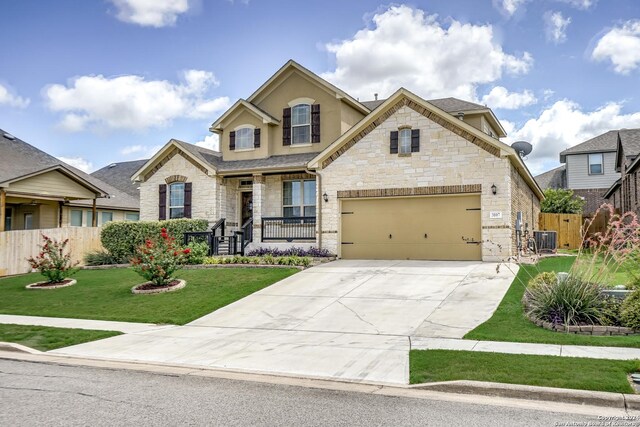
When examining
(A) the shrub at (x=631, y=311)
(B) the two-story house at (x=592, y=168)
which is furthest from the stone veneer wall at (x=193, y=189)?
(B) the two-story house at (x=592, y=168)

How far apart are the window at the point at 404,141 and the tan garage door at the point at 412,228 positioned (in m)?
1.77

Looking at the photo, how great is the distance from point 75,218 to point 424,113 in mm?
19717

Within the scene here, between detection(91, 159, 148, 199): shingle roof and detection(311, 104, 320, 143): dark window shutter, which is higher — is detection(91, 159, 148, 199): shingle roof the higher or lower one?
the lower one

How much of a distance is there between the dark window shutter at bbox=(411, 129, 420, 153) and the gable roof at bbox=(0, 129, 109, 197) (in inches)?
642

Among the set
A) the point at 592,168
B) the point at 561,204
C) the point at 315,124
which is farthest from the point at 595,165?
the point at 315,124

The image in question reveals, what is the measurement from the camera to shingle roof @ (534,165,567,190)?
144ft

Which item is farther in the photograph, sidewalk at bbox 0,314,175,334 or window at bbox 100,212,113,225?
window at bbox 100,212,113,225

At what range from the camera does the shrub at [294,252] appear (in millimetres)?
19347

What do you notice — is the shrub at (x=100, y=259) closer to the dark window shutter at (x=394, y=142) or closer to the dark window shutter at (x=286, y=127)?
the dark window shutter at (x=286, y=127)

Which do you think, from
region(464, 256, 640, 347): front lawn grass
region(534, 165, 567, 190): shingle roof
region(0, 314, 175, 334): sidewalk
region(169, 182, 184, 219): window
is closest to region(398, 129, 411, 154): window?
region(464, 256, 640, 347): front lawn grass

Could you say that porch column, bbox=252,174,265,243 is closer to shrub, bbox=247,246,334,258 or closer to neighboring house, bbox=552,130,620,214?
shrub, bbox=247,246,334,258

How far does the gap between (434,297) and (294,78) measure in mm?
14369

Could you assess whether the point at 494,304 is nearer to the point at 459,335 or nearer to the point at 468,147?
the point at 459,335

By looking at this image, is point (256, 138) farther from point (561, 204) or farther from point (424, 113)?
point (561, 204)
